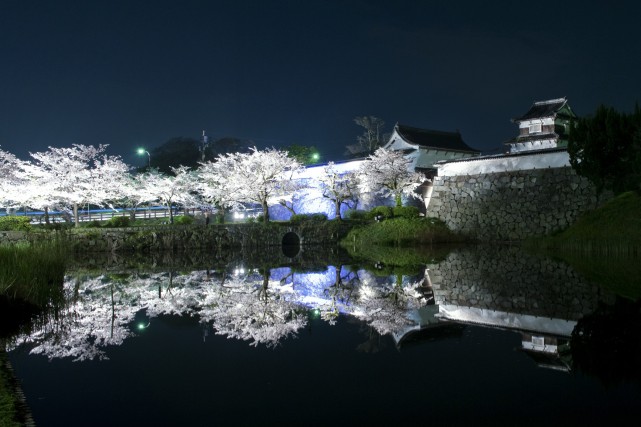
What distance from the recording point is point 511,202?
3019 cm

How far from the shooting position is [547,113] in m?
36.5

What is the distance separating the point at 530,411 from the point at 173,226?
27.4 m

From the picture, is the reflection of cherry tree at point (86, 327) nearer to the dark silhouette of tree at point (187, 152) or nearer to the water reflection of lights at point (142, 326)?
the water reflection of lights at point (142, 326)

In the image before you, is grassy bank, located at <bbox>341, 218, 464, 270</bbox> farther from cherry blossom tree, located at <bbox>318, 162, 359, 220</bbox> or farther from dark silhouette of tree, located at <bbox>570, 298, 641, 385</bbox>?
dark silhouette of tree, located at <bbox>570, 298, 641, 385</bbox>

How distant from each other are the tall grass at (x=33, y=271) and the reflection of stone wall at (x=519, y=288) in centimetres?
755

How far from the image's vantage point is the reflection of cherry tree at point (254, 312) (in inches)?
311

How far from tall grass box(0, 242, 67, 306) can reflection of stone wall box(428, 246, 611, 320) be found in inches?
297

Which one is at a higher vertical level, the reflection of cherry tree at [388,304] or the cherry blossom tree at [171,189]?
the cherry blossom tree at [171,189]

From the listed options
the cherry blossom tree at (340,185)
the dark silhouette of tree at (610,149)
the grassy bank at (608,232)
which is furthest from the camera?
the cherry blossom tree at (340,185)

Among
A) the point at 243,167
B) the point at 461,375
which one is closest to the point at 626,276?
the point at 461,375

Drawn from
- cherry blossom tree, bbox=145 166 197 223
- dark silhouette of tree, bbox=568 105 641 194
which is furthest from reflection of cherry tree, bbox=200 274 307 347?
cherry blossom tree, bbox=145 166 197 223

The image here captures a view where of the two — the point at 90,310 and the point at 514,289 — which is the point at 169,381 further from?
the point at 514,289

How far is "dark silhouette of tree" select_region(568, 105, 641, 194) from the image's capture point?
23.1 metres

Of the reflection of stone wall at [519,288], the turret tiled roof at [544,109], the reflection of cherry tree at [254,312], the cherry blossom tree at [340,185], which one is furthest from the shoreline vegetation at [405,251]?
the turret tiled roof at [544,109]
